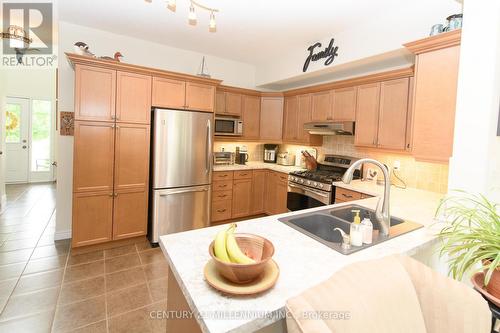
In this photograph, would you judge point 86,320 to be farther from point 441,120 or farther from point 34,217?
point 441,120

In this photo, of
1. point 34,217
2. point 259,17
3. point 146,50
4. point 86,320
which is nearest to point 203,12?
point 259,17

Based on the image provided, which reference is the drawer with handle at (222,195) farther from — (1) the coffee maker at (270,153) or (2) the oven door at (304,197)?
(1) the coffee maker at (270,153)

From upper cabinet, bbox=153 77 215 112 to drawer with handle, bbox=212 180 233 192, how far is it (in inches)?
44.1

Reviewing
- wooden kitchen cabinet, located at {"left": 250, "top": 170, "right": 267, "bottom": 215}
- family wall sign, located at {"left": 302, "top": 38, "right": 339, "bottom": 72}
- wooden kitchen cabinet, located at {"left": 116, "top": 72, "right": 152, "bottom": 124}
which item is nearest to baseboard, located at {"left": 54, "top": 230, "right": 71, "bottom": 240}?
wooden kitchen cabinet, located at {"left": 116, "top": 72, "right": 152, "bottom": 124}

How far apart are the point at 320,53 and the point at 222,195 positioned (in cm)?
252

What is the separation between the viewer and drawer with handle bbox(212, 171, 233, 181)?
3.88 meters

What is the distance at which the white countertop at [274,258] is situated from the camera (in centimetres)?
78

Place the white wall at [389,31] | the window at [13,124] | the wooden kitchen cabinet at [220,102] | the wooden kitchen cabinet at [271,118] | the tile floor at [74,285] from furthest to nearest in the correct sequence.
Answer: the window at [13,124] → the wooden kitchen cabinet at [271,118] → the wooden kitchen cabinet at [220,102] → the white wall at [389,31] → the tile floor at [74,285]

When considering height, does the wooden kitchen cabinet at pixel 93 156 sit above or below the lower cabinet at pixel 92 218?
above

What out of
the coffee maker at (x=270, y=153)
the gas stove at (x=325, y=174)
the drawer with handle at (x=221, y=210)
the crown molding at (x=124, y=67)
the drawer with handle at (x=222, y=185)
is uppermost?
the crown molding at (x=124, y=67)

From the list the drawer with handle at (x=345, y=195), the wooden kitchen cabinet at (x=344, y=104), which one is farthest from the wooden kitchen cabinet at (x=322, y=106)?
the drawer with handle at (x=345, y=195)

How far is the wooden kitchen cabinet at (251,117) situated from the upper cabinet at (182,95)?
35.5 inches

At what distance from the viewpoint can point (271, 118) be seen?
462 centimetres

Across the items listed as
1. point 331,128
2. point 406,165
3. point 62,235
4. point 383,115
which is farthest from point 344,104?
point 62,235
